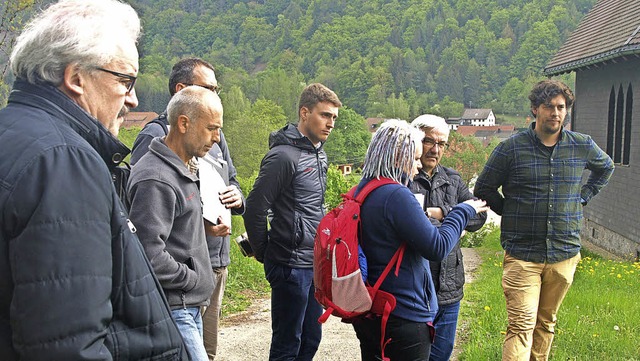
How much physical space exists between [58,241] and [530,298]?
13.2 ft

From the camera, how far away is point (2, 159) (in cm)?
182

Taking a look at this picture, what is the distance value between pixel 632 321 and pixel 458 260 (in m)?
3.52

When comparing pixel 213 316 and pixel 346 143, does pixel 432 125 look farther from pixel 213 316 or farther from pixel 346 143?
pixel 346 143

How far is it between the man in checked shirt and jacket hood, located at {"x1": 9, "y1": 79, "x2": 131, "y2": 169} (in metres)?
3.74

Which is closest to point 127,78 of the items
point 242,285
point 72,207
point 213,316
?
point 72,207

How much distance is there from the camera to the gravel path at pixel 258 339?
6.50 meters

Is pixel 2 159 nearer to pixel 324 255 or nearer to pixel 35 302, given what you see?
pixel 35 302

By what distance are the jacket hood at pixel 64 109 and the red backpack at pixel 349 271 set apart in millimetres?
1716

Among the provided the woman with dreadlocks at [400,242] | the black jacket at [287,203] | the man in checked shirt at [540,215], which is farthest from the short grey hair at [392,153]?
the man in checked shirt at [540,215]

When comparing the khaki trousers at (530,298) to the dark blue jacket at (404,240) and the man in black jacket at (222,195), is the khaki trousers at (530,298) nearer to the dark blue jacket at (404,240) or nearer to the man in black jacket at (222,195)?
the dark blue jacket at (404,240)

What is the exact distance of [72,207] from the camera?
1799 mm

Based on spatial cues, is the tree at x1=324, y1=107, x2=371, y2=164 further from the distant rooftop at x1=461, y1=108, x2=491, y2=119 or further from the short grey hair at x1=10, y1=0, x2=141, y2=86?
the short grey hair at x1=10, y1=0, x2=141, y2=86

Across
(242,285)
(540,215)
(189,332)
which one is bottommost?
(242,285)

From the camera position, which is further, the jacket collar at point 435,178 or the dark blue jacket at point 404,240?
the jacket collar at point 435,178
